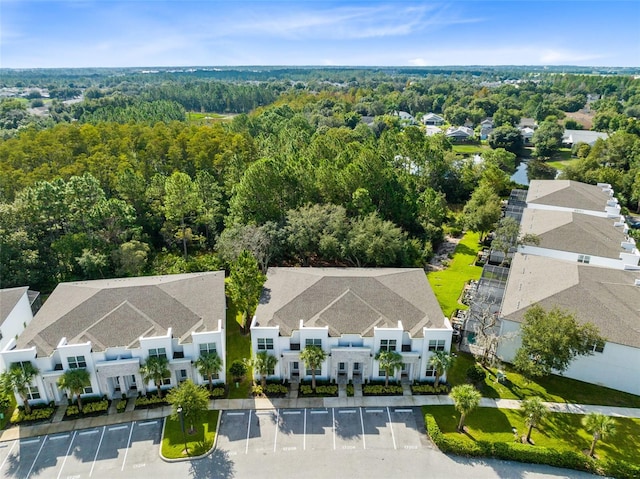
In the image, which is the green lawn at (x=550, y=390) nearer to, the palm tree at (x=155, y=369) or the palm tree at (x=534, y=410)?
the palm tree at (x=534, y=410)

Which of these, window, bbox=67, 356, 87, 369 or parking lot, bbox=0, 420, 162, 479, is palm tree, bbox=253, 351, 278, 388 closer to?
parking lot, bbox=0, 420, 162, 479

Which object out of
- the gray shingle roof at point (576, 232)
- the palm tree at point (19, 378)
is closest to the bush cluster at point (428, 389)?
the gray shingle roof at point (576, 232)

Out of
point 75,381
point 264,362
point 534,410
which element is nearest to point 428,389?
point 534,410

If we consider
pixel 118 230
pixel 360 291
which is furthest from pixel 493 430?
pixel 118 230

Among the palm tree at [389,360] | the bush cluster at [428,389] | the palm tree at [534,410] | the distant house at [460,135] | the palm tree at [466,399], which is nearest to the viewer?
the palm tree at [534,410]

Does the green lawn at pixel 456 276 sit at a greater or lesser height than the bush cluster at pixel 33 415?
greater

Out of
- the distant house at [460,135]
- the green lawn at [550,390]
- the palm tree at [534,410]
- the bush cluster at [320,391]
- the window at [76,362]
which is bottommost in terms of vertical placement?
the green lawn at [550,390]

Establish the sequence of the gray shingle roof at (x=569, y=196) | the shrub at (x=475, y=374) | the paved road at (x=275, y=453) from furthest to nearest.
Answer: the gray shingle roof at (x=569, y=196)
the shrub at (x=475, y=374)
the paved road at (x=275, y=453)

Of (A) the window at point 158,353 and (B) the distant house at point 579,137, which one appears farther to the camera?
(B) the distant house at point 579,137
